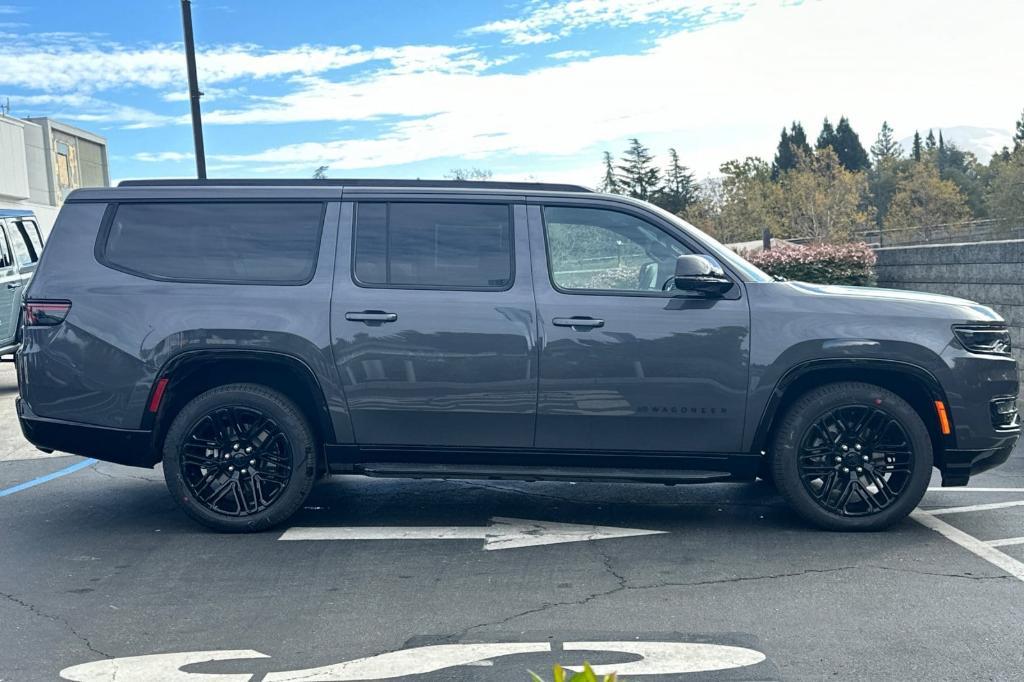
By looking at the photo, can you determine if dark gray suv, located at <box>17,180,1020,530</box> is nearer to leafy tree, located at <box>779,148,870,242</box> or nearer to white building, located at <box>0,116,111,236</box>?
white building, located at <box>0,116,111,236</box>

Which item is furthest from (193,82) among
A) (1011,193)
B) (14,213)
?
(1011,193)

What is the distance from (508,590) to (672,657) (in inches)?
42.9

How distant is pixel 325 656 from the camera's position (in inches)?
158

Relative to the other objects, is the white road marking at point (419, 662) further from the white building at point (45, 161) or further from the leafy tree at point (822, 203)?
the leafy tree at point (822, 203)

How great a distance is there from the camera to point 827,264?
1864 centimetres

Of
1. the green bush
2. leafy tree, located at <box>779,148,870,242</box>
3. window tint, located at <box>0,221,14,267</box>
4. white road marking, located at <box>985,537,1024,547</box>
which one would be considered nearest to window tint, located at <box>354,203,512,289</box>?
white road marking, located at <box>985,537,1024,547</box>

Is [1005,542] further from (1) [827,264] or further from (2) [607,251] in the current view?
(1) [827,264]

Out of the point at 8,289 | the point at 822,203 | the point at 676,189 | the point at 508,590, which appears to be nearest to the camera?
the point at 508,590

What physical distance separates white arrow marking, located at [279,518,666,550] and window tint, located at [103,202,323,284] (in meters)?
1.54

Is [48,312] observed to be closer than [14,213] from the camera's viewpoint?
Yes

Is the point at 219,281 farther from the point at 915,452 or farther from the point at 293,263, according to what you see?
Result: the point at 915,452

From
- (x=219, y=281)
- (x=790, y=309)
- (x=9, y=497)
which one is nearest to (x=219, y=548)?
(x=219, y=281)

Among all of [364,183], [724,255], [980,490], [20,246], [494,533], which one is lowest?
[980,490]

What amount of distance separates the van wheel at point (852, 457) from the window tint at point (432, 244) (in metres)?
1.91
